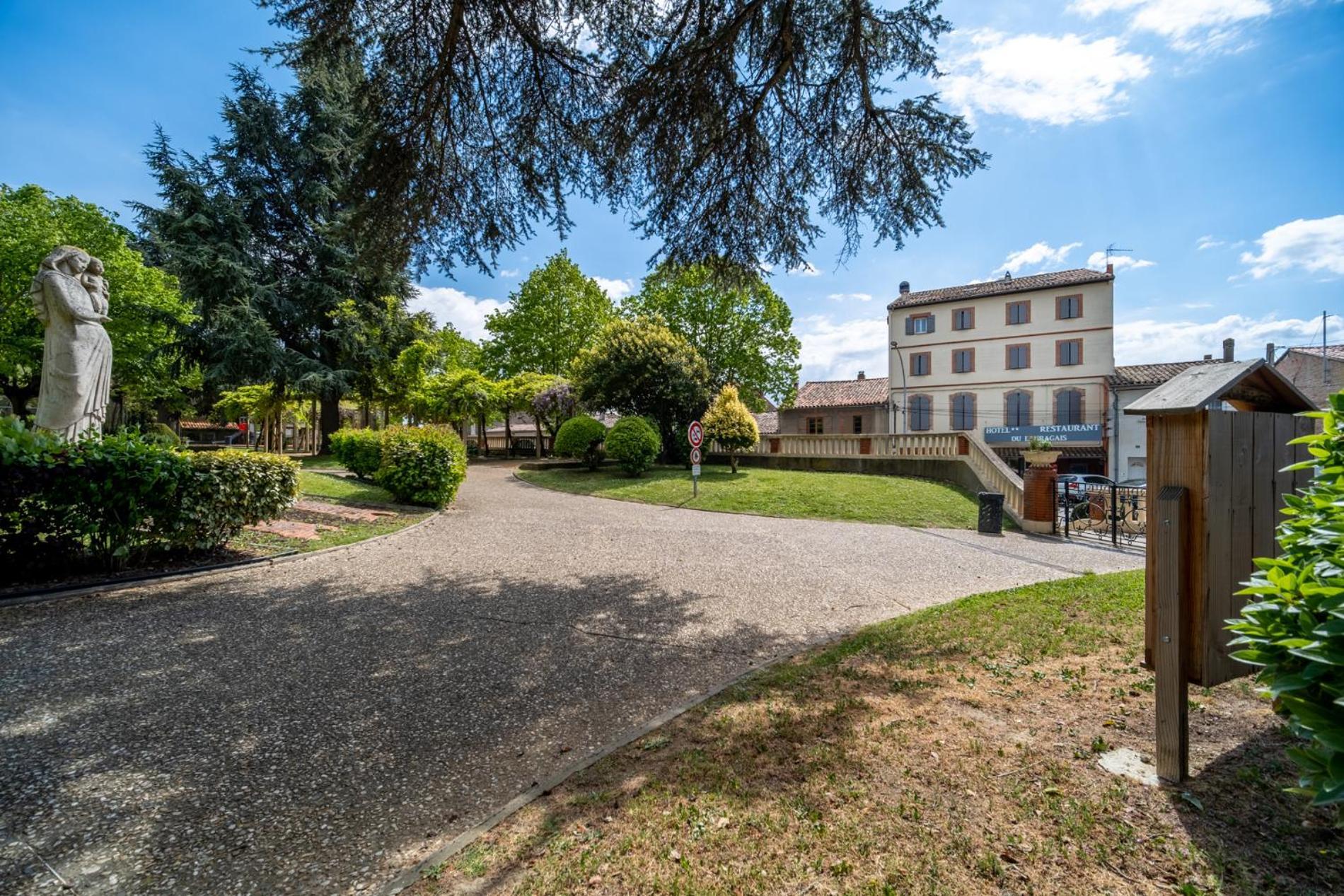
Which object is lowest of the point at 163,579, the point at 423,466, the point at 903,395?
the point at 163,579

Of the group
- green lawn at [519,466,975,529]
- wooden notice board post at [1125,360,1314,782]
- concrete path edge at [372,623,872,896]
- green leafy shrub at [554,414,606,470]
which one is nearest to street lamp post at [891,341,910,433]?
green lawn at [519,466,975,529]

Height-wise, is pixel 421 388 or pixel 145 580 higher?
pixel 421 388

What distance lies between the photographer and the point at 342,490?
12.3 m

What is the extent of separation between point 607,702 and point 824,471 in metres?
15.6

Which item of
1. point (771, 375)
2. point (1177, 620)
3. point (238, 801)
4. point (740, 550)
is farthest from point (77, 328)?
point (771, 375)

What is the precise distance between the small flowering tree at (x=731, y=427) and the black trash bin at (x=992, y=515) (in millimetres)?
8108

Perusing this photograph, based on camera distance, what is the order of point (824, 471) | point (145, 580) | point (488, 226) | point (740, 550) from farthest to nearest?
point (824, 471) → point (740, 550) → point (488, 226) → point (145, 580)

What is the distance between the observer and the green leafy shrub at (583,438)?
754 inches

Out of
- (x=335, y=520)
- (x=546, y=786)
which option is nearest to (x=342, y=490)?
(x=335, y=520)

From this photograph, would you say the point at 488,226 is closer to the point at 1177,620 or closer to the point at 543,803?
the point at 543,803

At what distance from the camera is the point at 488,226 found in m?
6.62

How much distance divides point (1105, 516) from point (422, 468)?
13364 millimetres

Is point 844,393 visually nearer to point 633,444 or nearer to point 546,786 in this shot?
point 633,444

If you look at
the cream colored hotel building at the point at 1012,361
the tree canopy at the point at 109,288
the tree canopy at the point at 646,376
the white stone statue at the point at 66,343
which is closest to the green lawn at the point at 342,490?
the white stone statue at the point at 66,343
